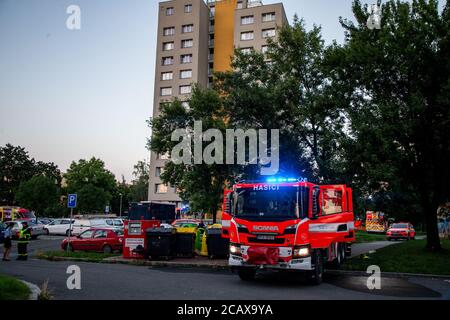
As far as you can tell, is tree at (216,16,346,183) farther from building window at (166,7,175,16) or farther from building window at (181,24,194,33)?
building window at (166,7,175,16)

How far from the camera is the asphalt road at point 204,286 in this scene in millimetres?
9469

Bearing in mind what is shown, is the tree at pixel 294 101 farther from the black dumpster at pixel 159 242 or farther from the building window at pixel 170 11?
the building window at pixel 170 11

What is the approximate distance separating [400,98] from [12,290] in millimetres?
17559

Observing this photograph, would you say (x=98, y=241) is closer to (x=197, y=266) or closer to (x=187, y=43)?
(x=197, y=266)

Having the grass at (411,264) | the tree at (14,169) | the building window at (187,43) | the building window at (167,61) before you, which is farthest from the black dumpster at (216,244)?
the tree at (14,169)

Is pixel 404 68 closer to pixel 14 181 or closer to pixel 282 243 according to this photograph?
pixel 282 243

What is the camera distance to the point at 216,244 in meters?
17.1

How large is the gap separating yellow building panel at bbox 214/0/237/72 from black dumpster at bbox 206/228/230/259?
5618 cm

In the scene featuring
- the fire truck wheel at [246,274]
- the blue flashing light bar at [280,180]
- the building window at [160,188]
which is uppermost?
the building window at [160,188]

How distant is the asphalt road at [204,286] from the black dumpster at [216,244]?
2.63m

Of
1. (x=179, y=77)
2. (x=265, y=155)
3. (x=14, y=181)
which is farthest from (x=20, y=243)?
(x=14, y=181)

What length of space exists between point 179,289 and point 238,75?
14.9 m

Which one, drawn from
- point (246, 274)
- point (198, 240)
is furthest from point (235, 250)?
point (198, 240)

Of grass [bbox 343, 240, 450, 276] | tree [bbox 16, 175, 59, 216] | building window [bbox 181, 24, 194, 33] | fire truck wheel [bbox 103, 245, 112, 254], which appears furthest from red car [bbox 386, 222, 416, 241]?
tree [bbox 16, 175, 59, 216]
